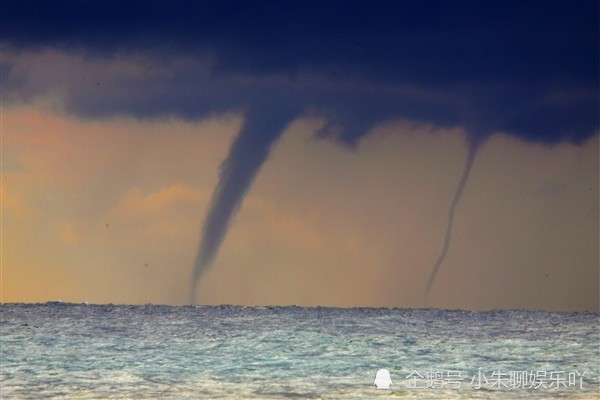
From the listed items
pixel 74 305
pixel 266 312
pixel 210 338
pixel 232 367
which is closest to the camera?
pixel 232 367

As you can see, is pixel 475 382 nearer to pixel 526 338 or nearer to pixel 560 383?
pixel 560 383

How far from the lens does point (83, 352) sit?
1108 centimetres

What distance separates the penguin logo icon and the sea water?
0.34ft

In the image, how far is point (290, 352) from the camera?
11008mm

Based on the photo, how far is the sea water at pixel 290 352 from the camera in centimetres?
878

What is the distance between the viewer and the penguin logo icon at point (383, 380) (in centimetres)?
886

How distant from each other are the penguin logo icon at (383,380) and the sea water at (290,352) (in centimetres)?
10

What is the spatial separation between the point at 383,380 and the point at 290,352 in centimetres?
224

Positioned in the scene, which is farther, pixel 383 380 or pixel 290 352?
pixel 290 352

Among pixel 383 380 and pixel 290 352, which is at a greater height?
pixel 290 352

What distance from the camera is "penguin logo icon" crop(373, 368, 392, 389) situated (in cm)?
886

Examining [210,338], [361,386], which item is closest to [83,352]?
[210,338]

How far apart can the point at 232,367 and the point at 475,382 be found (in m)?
2.45

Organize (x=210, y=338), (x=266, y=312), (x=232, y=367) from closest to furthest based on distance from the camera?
(x=232, y=367)
(x=210, y=338)
(x=266, y=312)
